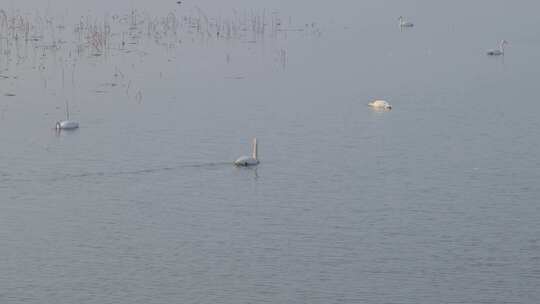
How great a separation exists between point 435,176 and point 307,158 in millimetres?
7711

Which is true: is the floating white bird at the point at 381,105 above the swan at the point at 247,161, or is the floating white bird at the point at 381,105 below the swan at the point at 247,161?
above

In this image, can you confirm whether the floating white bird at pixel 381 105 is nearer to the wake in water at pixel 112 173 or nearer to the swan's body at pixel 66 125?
the wake in water at pixel 112 173

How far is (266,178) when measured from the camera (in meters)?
61.1

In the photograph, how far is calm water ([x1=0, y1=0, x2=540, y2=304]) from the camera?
45688mm

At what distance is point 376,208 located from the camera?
5566 centimetres

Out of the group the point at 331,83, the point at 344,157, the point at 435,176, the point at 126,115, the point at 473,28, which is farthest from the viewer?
the point at 473,28

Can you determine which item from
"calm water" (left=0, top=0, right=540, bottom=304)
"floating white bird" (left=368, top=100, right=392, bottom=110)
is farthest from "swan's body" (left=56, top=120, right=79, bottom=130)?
"floating white bird" (left=368, top=100, right=392, bottom=110)

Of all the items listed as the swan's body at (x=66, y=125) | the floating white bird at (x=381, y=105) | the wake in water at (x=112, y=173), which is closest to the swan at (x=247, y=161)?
the wake in water at (x=112, y=173)

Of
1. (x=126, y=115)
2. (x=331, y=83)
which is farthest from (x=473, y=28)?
(x=126, y=115)

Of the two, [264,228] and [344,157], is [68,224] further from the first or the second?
[344,157]

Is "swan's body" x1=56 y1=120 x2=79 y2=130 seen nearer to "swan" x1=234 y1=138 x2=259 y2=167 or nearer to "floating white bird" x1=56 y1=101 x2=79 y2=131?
"floating white bird" x1=56 y1=101 x2=79 y2=131

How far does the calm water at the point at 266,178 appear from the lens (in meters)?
45.7

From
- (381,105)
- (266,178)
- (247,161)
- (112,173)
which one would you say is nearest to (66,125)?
(112,173)

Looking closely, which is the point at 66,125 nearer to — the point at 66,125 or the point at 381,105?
the point at 66,125
